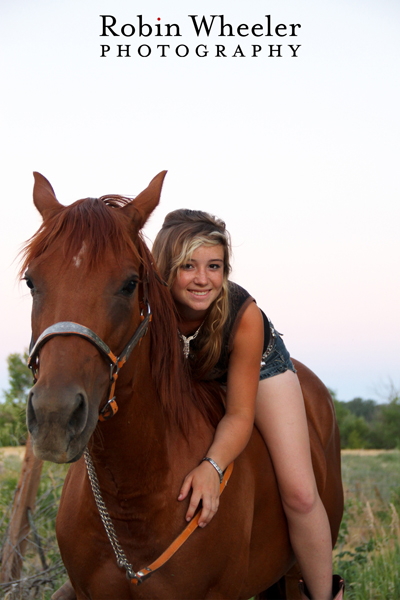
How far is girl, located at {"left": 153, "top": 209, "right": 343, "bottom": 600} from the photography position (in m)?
2.44

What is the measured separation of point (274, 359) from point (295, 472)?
63 cm

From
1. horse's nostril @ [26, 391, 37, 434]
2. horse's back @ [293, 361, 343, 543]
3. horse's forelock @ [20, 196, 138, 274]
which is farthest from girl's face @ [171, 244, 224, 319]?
horse's back @ [293, 361, 343, 543]

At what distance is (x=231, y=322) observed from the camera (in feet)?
8.61

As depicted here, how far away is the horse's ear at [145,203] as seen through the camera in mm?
2203

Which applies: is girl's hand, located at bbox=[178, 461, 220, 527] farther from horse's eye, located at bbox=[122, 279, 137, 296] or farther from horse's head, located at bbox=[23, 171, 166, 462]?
horse's eye, located at bbox=[122, 279, 137, 296]

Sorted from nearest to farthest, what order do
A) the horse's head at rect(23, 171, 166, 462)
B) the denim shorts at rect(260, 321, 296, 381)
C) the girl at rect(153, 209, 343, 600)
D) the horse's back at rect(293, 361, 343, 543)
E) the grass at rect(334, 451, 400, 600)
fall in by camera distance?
the horse's head at rect(23, 171, 166, 462) < the girl at rect(153, 209, 343, 600) < the denim shorts at rect(260, 321, 296, 381) < the horse's back at rect(293, 361, 343, 543) < the grass at rect(334, 451, 400, 600)

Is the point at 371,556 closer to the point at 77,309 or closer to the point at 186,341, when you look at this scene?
the point at 186,341

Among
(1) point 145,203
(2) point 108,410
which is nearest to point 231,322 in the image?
(1) point 145,203

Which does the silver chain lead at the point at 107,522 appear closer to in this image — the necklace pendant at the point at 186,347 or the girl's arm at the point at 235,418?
the girl's arm at the point at 235,418

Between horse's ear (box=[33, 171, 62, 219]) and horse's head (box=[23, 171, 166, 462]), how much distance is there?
50 millimetres

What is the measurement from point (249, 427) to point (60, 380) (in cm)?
116

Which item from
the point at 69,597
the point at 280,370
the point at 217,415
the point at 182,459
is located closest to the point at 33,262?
the point at 182,459

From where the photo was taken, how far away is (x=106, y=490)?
2211 millimetres

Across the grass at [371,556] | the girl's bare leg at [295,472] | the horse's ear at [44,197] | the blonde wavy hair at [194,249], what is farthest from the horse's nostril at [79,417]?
the grass at [371,556]
